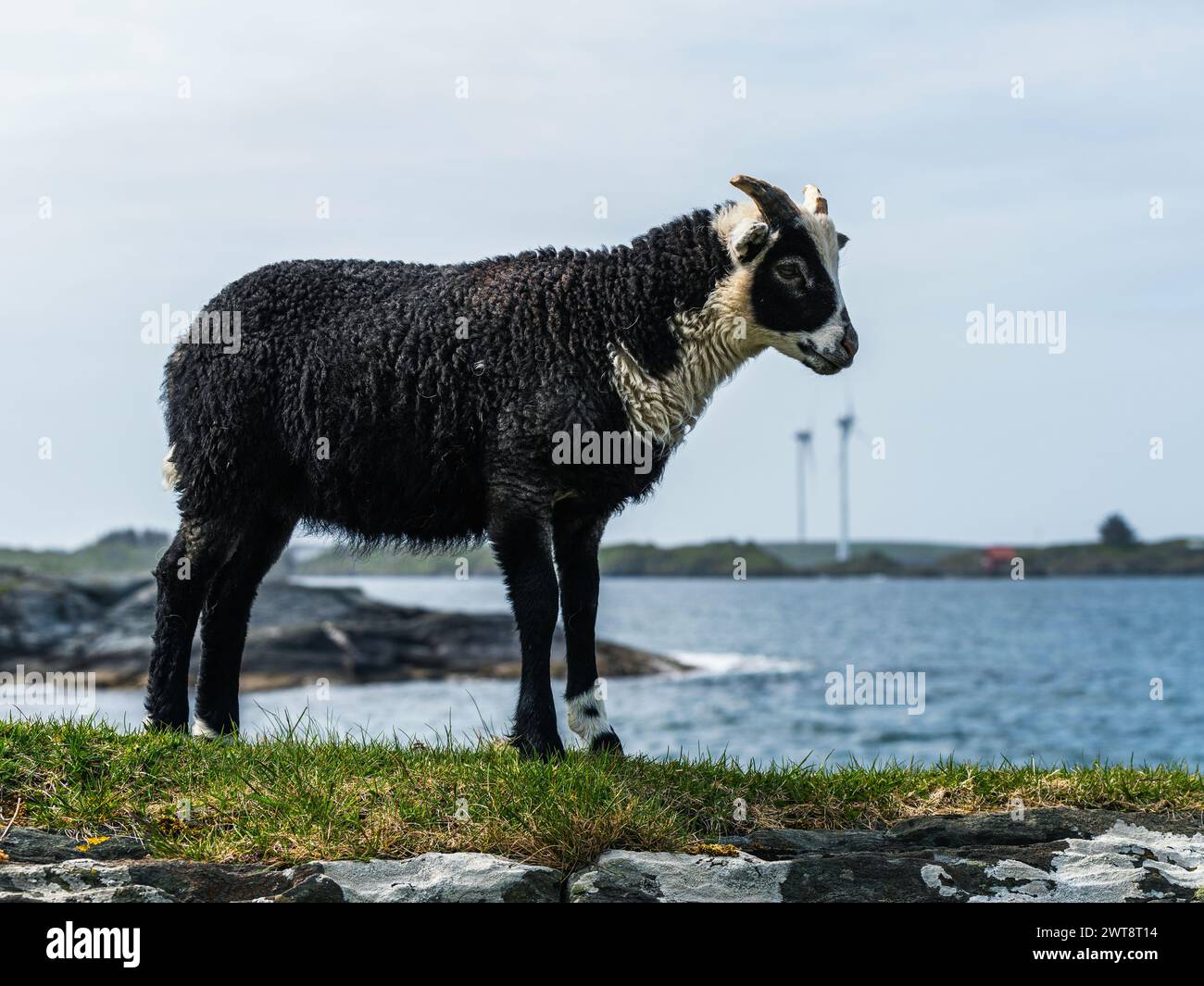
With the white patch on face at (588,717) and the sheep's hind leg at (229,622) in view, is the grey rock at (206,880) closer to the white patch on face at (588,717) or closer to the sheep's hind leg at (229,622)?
the white patch on face at (588,717)

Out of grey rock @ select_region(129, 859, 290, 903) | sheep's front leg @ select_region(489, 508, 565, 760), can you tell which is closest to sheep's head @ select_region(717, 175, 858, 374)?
sheep's front leg @ select_region(489, 508, 565, 760)

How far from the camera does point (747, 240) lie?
959cm

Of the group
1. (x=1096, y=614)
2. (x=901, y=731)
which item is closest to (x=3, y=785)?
(x=901, y=731)

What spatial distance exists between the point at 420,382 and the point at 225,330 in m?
1.91

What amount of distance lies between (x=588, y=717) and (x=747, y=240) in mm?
3648

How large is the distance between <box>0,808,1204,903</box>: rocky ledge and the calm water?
2326 mm

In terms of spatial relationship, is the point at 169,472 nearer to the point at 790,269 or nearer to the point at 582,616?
the point at 582,616

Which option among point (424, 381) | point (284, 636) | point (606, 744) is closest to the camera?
point (424, 381)

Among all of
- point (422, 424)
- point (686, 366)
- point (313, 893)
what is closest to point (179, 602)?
point (422, 424)

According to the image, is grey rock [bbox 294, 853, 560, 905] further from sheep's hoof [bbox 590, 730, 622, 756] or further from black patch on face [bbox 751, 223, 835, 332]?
black patch on face [bbox 751, 223, 835, 332]

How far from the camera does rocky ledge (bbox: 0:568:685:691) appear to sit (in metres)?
44.0

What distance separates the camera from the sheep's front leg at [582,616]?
33.2 ft

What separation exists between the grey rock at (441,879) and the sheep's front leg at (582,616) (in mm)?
2416
